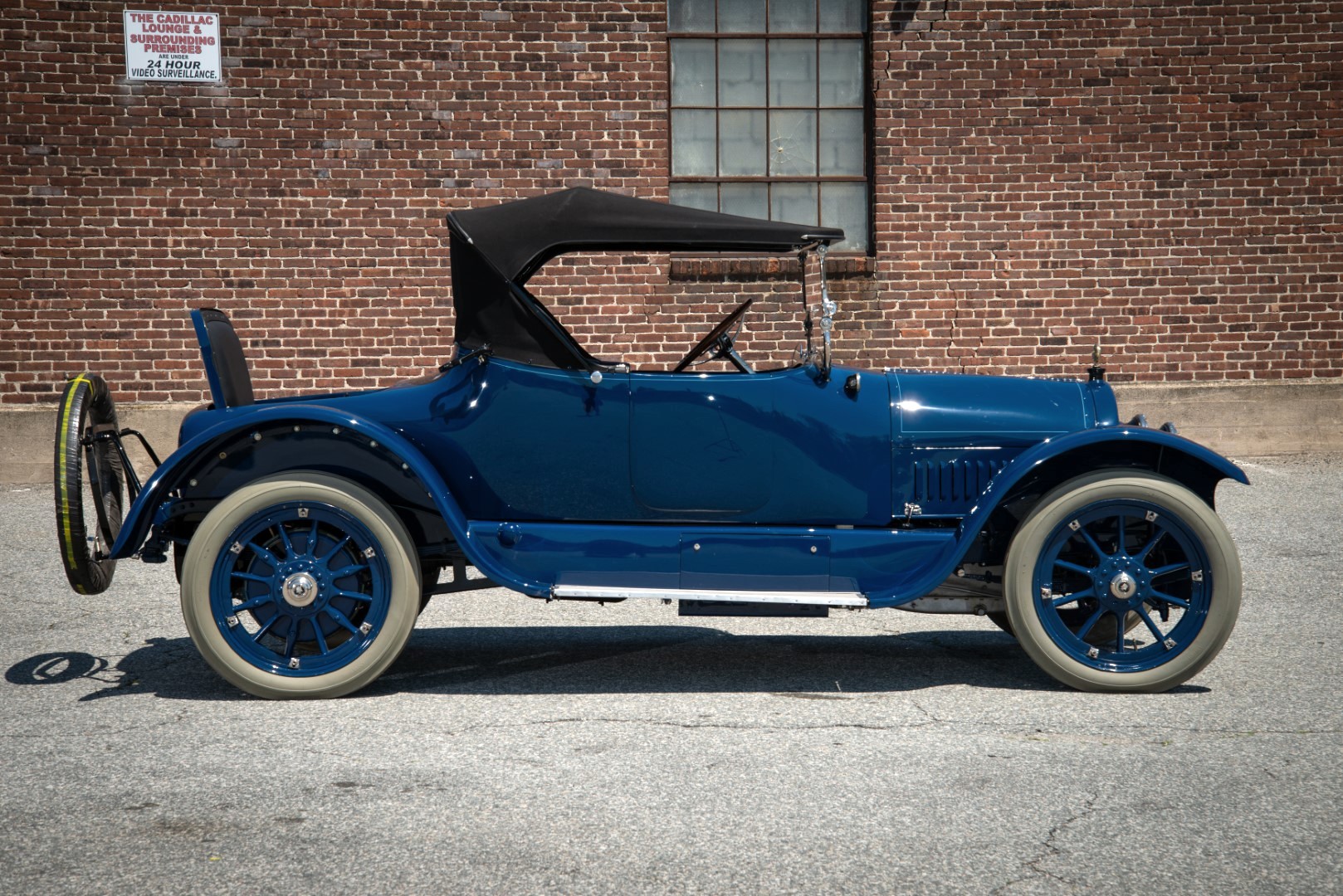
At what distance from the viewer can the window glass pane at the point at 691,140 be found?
10.5 m

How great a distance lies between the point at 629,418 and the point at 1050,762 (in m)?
1.86

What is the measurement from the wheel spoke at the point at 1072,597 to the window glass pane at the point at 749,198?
6.71 metres

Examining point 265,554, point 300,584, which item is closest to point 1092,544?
point 300,584

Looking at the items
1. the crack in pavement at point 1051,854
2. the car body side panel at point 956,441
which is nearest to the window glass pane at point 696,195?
the car body side panel at point 956,441

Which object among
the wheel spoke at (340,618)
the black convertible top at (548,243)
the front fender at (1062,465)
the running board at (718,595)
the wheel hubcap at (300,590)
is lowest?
the wheel spoke at (340,618)

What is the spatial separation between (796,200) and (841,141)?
62 centimetres

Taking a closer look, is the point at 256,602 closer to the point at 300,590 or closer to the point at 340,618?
the point at 300,590

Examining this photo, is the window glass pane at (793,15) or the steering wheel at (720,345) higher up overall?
the window glass pane at (793,15)

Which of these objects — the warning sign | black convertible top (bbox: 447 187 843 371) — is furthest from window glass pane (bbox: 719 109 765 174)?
black convertible top (bbox: 447 187 843 371)

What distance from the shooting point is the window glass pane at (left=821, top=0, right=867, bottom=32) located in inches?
412

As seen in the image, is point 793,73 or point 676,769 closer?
point 676,769

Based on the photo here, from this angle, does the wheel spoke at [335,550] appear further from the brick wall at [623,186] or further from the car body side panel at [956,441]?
the brick wall at [623,186]

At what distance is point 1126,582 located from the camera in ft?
14.4

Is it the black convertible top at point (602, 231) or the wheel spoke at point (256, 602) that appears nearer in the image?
the wheel spoke at point (256, 602)
